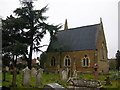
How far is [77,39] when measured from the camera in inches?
1448

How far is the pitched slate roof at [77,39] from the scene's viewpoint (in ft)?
112

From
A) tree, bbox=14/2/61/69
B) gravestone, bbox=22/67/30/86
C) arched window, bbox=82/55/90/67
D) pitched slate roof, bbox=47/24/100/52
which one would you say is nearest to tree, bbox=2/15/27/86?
tree, bbox=14/2/61/69

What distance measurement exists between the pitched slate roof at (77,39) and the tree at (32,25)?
3.79 meters

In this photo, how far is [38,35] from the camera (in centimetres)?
3238

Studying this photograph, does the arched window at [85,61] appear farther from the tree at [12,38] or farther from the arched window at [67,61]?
the tree at [12,38]

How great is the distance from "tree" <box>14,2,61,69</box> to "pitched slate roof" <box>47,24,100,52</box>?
3.79 metres

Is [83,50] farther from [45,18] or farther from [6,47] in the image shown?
[6,47]

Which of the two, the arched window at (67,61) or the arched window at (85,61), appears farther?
the arched window at (67,61)

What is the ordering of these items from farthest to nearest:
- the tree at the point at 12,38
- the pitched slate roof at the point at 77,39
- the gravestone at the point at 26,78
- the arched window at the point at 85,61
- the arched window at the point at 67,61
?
the arched window at the point at 67,61 → the pitched slate roof at the point at 77,39 → the arched window at the point at 85,61 → the tree at the point at 12,38 → the gravestone at the point at 26,78

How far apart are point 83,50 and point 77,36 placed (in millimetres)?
4430

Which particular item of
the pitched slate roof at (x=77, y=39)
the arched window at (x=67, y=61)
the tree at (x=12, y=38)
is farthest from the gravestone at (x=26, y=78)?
the arched window at (x=67, y=61)

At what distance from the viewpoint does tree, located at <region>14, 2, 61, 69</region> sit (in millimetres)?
31438

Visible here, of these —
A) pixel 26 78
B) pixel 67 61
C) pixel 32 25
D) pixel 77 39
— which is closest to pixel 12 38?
pixel 32 25

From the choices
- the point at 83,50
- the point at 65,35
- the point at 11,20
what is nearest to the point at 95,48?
the point at 83,50
